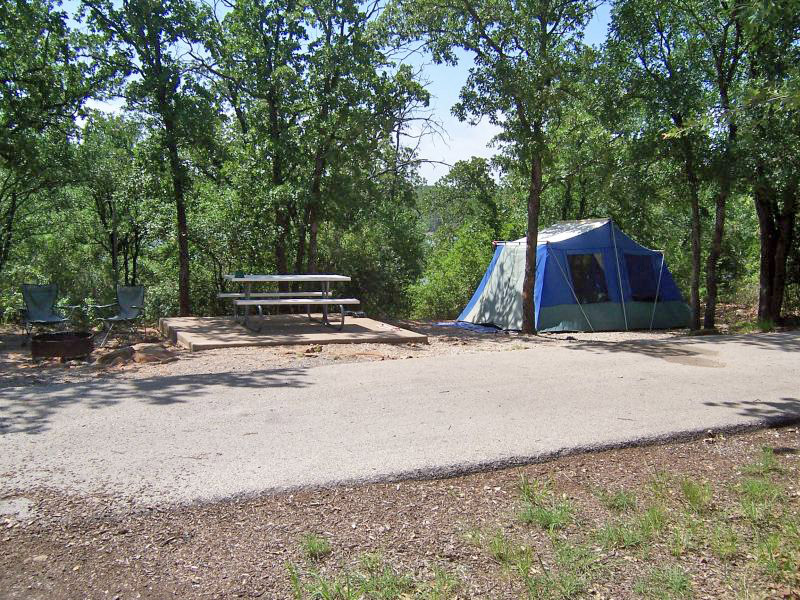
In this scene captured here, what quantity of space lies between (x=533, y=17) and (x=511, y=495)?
9.08 meters

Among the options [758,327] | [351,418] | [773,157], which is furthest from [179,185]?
[758,327]

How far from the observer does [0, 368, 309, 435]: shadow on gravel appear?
4980 mm

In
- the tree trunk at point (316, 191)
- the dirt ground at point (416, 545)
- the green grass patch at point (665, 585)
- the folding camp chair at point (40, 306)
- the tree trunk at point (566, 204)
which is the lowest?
the green grass patch at point (665, 585)

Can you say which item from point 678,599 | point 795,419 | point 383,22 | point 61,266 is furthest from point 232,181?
point 678,599

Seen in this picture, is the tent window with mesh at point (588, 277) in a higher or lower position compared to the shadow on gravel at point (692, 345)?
higher

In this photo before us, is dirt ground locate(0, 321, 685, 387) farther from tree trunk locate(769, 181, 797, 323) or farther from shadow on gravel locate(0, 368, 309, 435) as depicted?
tree trunk locate(769, 181, 797, 323)

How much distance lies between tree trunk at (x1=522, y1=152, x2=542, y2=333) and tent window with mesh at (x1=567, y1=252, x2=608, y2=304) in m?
1.23

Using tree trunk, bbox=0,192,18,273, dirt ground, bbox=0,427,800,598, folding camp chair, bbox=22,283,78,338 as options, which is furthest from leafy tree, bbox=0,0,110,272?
dirt ground, bbox=0,427,800,598

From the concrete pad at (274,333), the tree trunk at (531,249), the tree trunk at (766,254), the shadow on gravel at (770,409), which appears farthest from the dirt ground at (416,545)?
the tree trunk at (766,254)

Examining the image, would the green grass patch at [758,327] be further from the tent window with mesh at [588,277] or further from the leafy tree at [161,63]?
the leafy tree at [161,63]

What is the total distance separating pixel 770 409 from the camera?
17.6ft

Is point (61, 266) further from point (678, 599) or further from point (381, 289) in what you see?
point (678, 599)

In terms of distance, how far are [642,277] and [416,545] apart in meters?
11.4

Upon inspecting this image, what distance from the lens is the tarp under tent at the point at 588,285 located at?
12.5m
